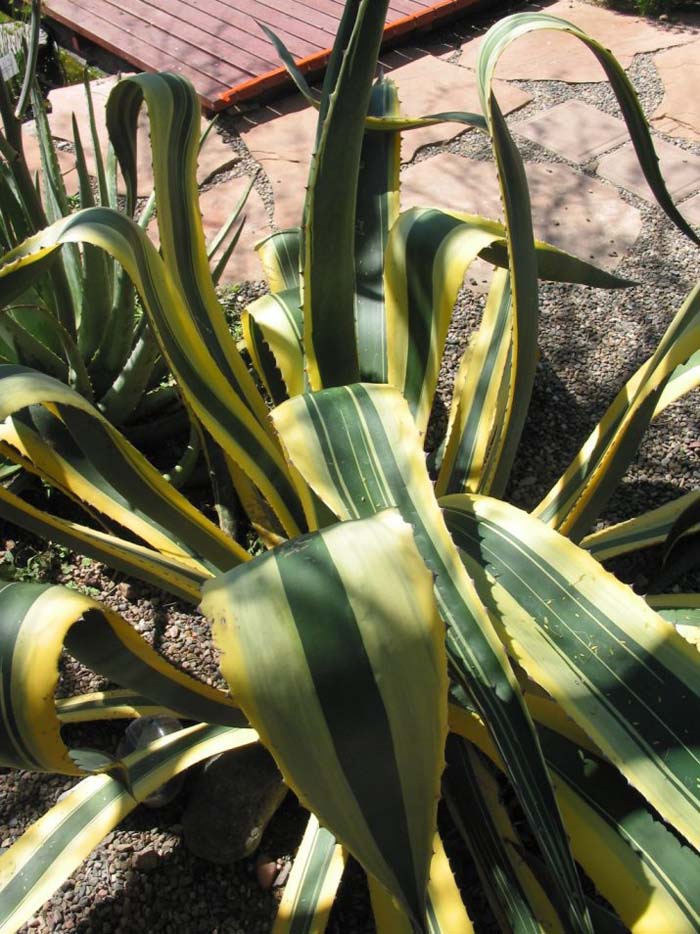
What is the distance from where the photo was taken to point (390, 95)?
139 centimetres

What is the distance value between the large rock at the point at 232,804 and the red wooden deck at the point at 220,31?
2.47m

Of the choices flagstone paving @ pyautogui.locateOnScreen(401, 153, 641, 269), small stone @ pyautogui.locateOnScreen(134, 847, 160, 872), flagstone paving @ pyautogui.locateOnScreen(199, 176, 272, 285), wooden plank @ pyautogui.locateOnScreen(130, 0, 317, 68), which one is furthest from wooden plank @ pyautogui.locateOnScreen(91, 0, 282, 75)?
small stone @ pyautogui.locateOnScreen(134, 847, 160, 872)

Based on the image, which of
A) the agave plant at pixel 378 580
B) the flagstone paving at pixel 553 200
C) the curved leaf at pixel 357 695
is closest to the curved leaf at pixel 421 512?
the agave plant at pixel 378 580

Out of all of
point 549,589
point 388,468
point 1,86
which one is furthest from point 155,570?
point 1,86

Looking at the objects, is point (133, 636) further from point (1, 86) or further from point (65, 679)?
point (1, 86)

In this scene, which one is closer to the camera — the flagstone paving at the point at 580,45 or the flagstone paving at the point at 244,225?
the flagstone paving at the point at 244,225

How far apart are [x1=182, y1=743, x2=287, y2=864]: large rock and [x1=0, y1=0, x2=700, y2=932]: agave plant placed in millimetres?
98

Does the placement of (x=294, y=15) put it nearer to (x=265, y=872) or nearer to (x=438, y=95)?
(x=438, y=95)

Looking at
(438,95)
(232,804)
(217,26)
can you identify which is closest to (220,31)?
(217,26)

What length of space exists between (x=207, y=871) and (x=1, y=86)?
132 cm

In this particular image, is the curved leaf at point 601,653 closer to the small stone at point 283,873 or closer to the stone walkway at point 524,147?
the small stone at point 283,873

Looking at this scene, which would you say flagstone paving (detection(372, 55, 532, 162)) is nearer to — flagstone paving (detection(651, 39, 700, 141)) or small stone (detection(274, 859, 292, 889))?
flagstone paving (detection(651, 39, 700, 141))

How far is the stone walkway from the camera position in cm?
257

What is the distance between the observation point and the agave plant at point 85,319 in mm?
1618
